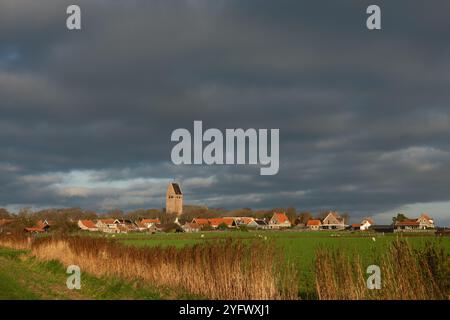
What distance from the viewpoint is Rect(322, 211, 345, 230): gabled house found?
15412 cm

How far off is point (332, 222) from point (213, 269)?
468 feet

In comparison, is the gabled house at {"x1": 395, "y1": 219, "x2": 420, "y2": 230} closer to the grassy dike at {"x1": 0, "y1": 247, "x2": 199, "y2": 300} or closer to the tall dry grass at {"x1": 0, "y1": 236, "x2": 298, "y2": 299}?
the tall dry grass at {"x1": 0, "y1": 236, "x2": 298, "y2": 299}

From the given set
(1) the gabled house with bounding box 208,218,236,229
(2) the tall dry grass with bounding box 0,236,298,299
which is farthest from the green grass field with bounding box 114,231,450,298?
(1) the gabled house with bounding box 208,218,236,229

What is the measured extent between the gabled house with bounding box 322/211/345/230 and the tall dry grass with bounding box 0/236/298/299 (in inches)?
5337

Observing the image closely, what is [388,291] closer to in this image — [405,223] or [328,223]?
[405,223]

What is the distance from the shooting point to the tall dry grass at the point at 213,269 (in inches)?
595

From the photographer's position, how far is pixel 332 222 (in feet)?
508

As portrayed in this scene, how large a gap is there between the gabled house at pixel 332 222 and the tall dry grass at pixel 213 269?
5337 inches

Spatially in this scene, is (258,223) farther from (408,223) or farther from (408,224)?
(408,224)

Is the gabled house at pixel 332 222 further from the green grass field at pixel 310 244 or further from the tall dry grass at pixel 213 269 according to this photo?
the tall dry grass at pixel 213 269

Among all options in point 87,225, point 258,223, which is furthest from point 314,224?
point 87,225

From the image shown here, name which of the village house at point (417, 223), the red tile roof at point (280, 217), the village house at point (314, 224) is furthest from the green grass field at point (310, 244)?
the red tile roof at point (280, 217)

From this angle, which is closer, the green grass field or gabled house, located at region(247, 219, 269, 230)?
the green grass field
